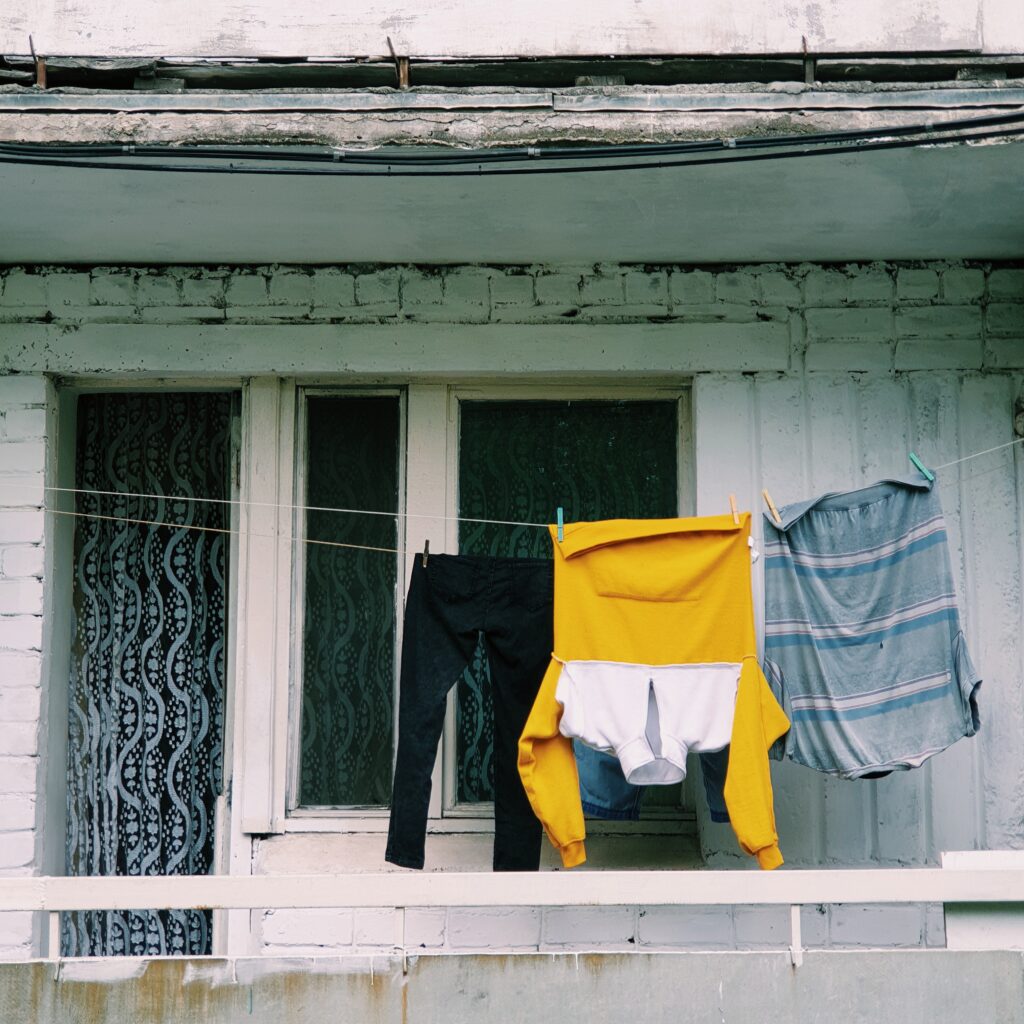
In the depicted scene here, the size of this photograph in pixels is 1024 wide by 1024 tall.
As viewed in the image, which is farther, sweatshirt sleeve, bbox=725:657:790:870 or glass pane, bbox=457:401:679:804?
glass pane, bbox=457:401:679:804

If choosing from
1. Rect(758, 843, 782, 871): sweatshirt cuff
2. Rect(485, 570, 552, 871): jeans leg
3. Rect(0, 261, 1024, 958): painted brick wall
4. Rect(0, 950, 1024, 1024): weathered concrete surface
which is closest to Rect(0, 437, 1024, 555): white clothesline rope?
Rect(0, 261, 1024, 958): painted brick wall

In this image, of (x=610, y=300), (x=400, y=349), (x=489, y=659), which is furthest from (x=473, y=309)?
(x=489, y=659)

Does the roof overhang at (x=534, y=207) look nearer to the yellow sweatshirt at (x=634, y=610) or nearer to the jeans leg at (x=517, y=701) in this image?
the yellow sweatshirt at (x=634, y=610)

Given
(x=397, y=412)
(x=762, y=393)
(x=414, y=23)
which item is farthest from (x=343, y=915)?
(x=414, y=23)

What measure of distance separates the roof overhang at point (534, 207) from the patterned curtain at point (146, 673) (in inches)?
31.9

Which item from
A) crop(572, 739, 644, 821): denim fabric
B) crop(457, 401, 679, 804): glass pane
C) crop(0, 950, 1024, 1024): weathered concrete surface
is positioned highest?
crop(457, 401, 679, 804): glass pane

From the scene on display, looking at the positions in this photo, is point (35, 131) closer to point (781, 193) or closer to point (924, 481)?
point (781, 193)

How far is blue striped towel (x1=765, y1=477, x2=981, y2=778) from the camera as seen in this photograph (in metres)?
4.09

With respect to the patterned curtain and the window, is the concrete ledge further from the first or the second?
the patterned curtain

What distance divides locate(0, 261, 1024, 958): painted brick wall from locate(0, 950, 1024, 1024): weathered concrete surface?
107 centimetres

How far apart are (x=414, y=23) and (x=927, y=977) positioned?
327 centimetres

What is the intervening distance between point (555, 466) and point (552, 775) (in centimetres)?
127

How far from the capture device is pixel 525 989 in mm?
3545

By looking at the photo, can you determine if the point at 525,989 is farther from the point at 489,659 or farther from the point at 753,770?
the point at 489,659
